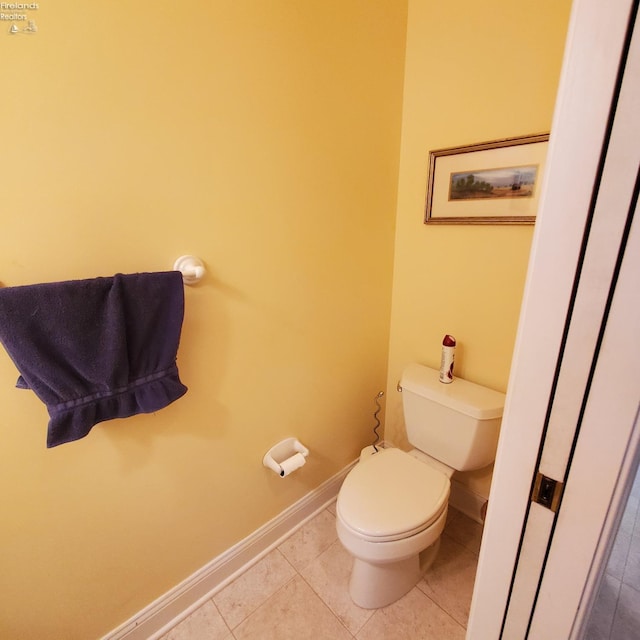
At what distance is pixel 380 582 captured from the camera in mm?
1238

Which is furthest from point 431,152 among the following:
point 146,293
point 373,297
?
point 146,293

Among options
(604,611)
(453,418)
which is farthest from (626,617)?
(453,418)

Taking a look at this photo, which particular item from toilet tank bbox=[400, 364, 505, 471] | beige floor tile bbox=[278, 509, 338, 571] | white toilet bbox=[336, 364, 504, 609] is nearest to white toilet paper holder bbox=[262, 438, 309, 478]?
white toilet bbox=[336, 364, 504, 609]

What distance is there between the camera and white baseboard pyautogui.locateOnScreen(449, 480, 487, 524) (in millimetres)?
1584

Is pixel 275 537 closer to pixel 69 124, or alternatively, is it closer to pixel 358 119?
pixel 69 124

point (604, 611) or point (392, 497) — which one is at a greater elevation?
point (604, 611)

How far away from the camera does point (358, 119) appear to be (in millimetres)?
1334

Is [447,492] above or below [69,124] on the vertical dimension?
below

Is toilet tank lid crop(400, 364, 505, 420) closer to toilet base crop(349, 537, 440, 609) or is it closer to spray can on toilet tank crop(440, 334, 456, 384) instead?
spray can on toilet tank crop(440, 334, 456, 384)

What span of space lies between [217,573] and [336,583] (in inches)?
19.2

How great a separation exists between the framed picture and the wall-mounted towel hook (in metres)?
1.04

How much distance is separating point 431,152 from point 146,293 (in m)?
1.28
